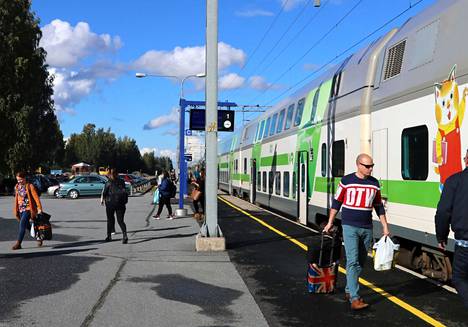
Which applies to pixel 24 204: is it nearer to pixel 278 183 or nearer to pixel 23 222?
pixel 23 222

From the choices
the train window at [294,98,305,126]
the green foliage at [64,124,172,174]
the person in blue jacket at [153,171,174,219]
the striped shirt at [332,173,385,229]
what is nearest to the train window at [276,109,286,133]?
the train window at [294,98,305,126]

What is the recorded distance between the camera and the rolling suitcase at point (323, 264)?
262 inches

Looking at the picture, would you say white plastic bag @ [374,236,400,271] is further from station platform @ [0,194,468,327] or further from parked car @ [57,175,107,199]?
parked car @ [57,175,107,199]

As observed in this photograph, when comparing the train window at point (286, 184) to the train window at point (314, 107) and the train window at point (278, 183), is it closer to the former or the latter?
the train window at point (278, 183)

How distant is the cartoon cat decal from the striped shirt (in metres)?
1.11

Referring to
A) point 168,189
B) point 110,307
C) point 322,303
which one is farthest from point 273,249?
point 168,189

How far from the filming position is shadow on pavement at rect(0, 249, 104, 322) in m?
6.69

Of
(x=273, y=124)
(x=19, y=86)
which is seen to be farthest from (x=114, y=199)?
(x=19, y=86)

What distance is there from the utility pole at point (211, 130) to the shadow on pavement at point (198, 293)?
97.6 inches

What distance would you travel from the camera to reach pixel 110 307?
6.32 metres

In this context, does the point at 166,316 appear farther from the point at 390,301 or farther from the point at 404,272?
the point at 404,272

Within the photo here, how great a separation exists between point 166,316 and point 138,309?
0.45 m

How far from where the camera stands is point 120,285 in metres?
7.53

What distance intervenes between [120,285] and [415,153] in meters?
4.56
